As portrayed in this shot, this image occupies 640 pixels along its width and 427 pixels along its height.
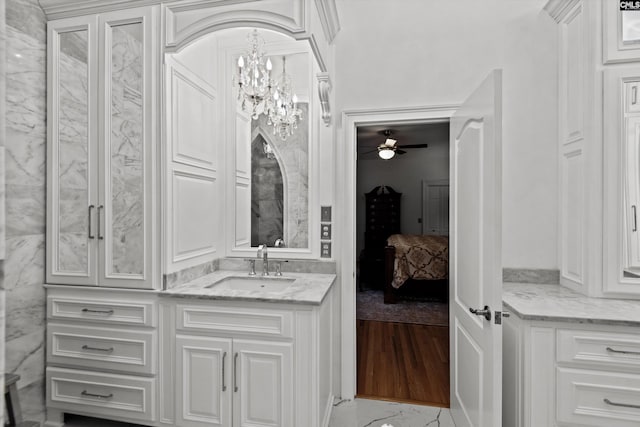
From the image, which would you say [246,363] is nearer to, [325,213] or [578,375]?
[325,213]

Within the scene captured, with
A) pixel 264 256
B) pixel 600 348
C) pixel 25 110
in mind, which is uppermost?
pixel 25 110

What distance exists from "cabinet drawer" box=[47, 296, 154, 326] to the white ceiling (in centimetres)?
404

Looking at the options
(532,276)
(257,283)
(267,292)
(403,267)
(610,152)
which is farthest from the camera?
(403,267)

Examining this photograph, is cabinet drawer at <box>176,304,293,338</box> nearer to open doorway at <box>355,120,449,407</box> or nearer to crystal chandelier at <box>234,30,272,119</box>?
open doorway at <box>355,120,449,407</box>

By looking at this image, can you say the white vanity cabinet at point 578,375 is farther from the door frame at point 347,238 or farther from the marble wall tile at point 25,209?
the marble wall tile at point 25,209

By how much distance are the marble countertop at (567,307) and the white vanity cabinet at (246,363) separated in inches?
41.4

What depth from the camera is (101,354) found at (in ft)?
6.60

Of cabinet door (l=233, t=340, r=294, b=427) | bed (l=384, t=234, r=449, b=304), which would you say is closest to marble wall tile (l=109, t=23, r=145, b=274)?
cabinet door (l=233, t=340, r=294, b=427)

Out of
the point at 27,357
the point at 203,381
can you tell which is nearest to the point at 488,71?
the point at 203,381

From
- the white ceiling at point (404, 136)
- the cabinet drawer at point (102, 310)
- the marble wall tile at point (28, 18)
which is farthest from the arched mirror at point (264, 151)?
the white ceiling at point (404, 136)

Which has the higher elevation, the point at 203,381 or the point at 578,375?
the point at 578,375

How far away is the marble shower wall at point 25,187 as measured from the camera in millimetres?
1923

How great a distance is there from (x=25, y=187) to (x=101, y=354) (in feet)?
3.63

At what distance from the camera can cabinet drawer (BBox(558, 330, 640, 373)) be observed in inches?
59.8
